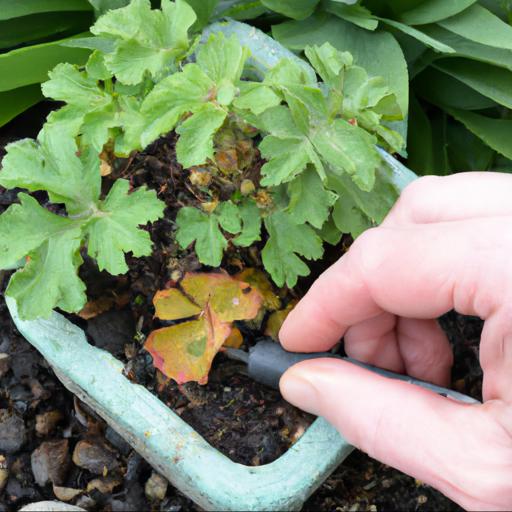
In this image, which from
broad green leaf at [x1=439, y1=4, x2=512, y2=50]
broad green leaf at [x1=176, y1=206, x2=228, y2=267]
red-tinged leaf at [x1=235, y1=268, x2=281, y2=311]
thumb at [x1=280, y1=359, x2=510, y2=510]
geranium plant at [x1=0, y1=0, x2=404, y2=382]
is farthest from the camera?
broad green leaf at [x1=439, y1=4, x2=512, y2=50]

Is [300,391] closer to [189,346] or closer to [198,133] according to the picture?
[189,346]

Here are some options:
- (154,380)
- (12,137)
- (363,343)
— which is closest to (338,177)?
(363,343)

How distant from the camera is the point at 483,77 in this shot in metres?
1.50

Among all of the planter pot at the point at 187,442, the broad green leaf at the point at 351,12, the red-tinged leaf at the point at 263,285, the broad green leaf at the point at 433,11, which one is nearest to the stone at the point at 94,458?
the planter pot at the point at 187,442

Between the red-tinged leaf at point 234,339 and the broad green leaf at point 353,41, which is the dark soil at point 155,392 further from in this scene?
the broad green leaf at point 353,41

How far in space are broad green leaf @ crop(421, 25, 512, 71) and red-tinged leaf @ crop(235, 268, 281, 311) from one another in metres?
0.63

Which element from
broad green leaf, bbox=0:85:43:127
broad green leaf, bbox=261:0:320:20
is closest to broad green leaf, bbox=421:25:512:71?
broad green leaf, bbox=261:0:320:20

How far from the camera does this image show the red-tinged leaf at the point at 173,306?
44.8 inches

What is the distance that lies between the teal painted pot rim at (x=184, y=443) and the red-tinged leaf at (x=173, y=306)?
112 mm

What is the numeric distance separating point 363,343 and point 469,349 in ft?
0.87

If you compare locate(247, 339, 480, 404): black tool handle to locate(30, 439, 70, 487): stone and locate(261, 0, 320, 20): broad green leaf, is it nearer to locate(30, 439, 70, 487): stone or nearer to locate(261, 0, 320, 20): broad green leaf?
locate(30, 439, 70, 487): stone

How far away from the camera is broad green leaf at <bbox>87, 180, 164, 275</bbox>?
102cm

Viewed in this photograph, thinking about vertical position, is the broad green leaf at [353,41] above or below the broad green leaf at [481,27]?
below

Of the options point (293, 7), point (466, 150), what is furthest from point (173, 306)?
point (466, 150)
